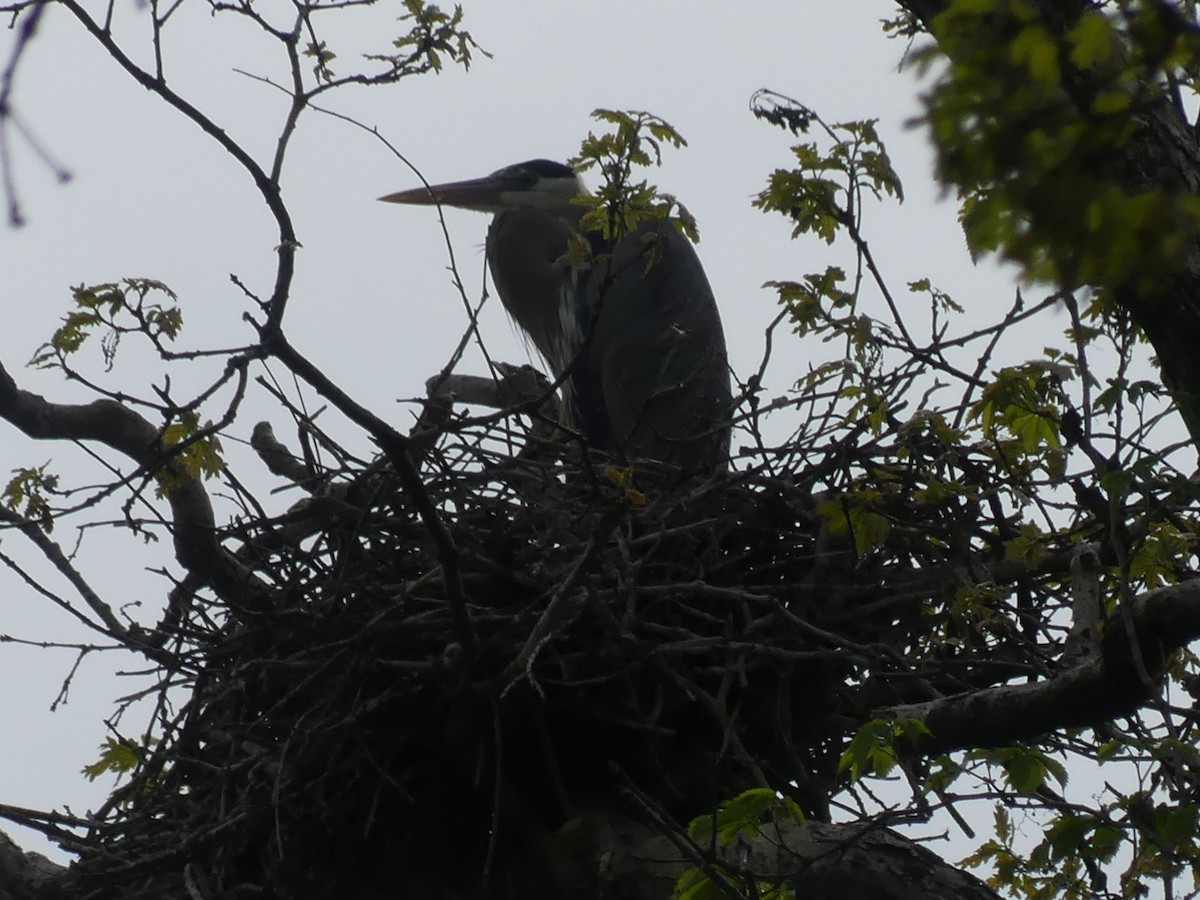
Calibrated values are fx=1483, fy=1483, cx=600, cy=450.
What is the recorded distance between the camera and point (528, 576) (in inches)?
109

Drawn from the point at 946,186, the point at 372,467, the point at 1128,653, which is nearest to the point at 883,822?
the point at 1128,653

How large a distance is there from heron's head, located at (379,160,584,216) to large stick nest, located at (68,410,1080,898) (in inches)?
108

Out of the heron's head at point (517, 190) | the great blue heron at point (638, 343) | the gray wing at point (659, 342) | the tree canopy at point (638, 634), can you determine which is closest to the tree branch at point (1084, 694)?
the tree canopy at point (638, 634)

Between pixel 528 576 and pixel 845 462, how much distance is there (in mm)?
789

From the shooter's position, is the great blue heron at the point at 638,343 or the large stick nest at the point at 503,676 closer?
the large stick nest at the point at 503,676

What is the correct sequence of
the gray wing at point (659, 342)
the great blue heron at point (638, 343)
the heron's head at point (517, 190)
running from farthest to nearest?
1. the heron's head at point (517, 190)
2. the gray wing at point (659, 342)
3. the great blue heron at point (638, 343)

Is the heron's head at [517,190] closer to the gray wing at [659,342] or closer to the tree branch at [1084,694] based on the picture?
the gray wing at [659,342]

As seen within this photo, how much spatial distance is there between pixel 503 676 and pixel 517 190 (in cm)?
361

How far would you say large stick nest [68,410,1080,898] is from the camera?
262 centimetres

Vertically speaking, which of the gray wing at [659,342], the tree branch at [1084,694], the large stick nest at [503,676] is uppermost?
the gray wing at [659,342]

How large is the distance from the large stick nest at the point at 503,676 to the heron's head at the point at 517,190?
2732 mm

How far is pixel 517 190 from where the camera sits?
18.9 ft

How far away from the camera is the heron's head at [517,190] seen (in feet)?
18.8

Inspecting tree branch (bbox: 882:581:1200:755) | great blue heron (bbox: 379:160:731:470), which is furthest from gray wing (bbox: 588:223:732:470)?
tree branch (bbox: 882:581:1200:755)
